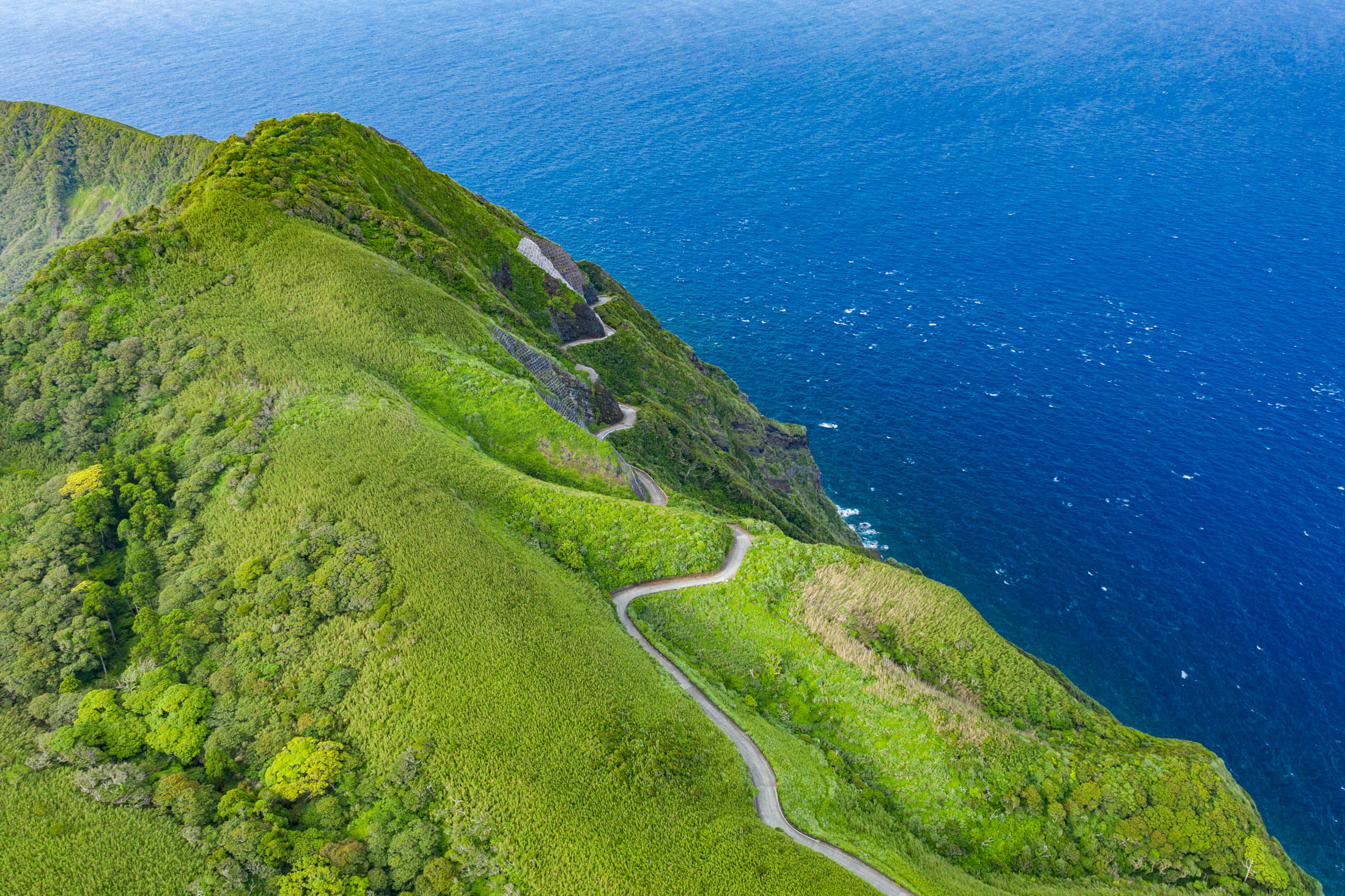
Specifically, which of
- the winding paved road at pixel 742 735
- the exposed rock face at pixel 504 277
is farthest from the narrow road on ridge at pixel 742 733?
the exposed rock face at pixel 504 277

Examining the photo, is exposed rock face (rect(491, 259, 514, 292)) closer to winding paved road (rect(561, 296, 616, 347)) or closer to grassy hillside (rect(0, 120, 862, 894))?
winding paved road (rect(561, 296, 616, 347))

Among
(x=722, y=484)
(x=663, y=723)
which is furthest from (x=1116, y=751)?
(x=722, y=484)

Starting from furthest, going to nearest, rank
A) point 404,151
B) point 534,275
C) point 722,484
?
1. point 404,151
2. point 534,275
3. point 722,484

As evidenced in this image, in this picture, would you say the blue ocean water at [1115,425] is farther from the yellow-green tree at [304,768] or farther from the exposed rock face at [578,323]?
the yellow-green tree at [304,768]

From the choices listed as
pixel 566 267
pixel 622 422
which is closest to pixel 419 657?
pixel 622 422

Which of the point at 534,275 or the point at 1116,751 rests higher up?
the point at 534,275

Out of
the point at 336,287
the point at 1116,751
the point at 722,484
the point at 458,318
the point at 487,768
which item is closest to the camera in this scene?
the point at 487,768

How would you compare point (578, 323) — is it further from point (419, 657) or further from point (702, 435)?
point (419, 657)

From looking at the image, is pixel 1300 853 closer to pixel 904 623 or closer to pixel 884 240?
pixel 904 623
